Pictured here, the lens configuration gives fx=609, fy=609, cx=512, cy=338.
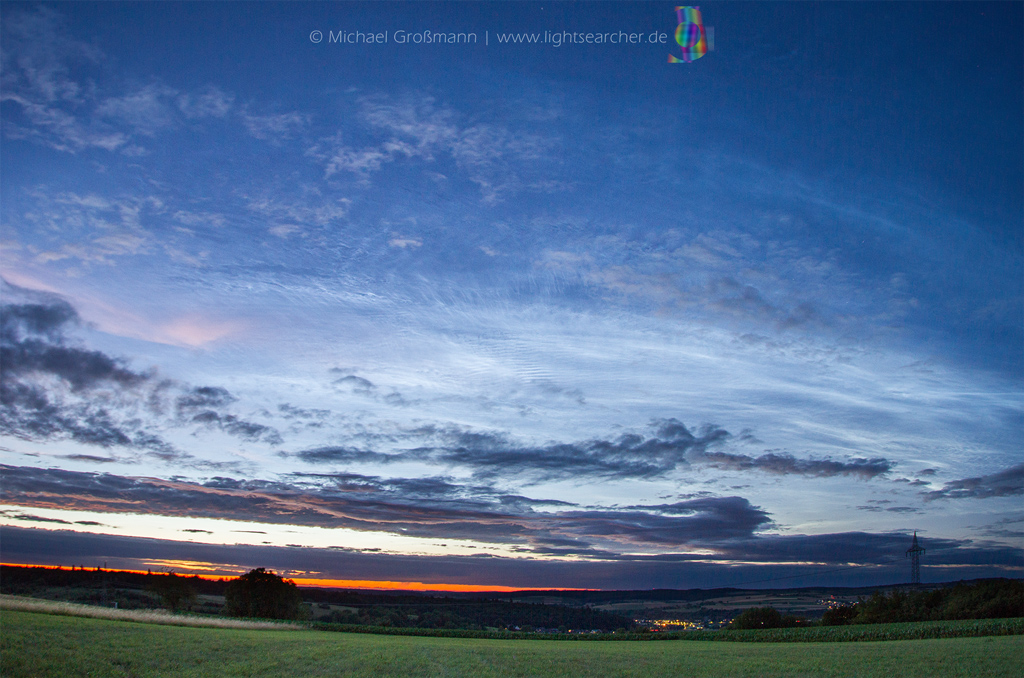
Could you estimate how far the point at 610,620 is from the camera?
139 m

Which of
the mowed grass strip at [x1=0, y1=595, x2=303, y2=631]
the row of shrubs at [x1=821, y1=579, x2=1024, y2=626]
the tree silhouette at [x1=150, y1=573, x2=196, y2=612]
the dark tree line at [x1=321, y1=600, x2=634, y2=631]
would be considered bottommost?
the dark tree line at [x1=321, y1=600, x2=634, y2=631]

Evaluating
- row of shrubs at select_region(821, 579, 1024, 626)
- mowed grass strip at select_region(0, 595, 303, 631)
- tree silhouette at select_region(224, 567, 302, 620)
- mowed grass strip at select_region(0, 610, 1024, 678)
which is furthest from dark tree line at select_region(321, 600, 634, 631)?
mowed grass strip at select_region(0, 610, 1024, 678)

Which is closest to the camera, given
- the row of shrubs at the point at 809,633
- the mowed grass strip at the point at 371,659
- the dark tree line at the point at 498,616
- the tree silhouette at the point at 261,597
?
the mowed grass strip at the point at 371,659

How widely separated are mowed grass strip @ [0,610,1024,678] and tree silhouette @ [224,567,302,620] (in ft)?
223

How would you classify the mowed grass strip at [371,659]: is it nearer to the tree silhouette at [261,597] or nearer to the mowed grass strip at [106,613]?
the mowed grass strip at [106,613]

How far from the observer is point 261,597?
358 ft

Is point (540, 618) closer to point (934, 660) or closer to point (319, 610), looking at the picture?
point (319, 610)

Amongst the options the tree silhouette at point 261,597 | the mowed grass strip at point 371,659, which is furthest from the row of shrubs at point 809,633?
the tree silhouette at point 261,597

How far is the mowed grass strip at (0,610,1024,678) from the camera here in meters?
31.4

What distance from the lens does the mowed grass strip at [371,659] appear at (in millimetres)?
31391

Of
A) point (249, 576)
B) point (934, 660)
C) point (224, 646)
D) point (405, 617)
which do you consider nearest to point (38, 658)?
point (224, 646)

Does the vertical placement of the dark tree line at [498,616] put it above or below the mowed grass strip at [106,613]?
below

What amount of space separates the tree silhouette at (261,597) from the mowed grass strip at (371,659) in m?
67.8

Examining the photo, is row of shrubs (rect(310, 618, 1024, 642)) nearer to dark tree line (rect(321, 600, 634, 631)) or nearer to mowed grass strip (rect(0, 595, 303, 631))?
mowed grass strip (rect(0, 595, 303, 631))
